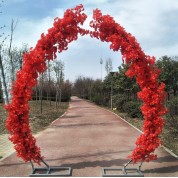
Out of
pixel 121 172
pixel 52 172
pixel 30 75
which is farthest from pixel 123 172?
pixel 30 75

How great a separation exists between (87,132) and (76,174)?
6922 mm

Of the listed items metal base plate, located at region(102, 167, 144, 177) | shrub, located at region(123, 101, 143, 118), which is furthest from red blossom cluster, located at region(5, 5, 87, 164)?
shrub, located at region(123, 101, 143, 118)

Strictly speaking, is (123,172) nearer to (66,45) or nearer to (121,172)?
(121,172)

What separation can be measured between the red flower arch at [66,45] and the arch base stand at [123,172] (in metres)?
0.33

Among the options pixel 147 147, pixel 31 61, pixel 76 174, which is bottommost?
pixel 76 174

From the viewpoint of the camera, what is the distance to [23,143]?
7.73 meters

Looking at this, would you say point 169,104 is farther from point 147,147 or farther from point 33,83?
point 33,83

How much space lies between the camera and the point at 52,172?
7.89 meters

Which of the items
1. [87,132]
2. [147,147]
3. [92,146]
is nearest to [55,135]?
[87,132]

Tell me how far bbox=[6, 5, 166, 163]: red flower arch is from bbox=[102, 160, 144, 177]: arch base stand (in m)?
0.33

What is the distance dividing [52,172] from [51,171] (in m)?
0.09

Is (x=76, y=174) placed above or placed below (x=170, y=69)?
below

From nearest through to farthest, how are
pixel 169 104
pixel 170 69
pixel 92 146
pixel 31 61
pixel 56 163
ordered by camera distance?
pixel 31 61
pixel 56 163
pixel 92 146
pixel 169 104
pixel 170 69

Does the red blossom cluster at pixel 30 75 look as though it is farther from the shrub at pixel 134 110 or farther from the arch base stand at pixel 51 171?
the shrub at pixel 134 110
